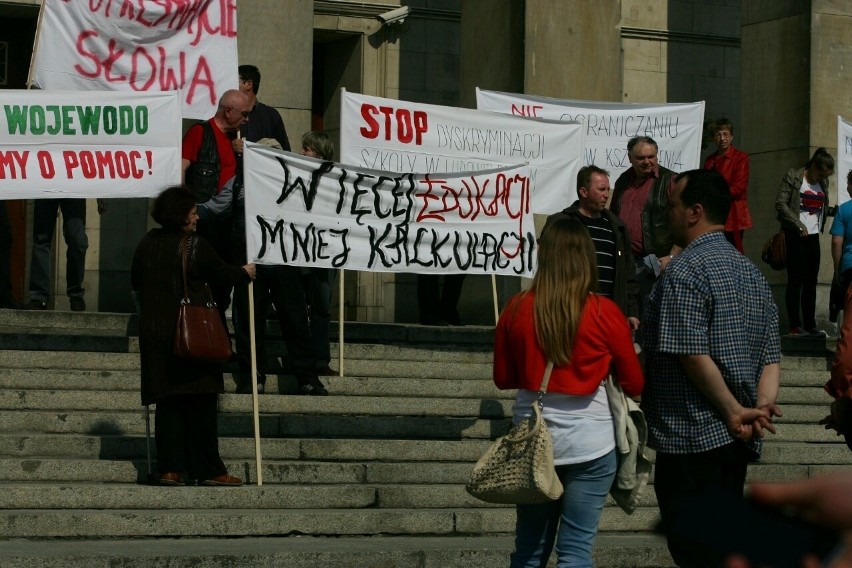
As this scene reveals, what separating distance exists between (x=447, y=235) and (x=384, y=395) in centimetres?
117

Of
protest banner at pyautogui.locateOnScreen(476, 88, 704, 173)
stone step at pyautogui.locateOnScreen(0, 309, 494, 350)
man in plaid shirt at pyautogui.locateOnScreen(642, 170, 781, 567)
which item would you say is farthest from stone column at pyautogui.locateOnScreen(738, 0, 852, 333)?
man in plaid shirt at pyautogui.locateOnScreen(642, 170, 781, 567)

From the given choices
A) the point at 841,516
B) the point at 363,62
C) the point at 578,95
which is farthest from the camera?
the point at 363,62

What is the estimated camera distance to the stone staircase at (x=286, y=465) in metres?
7.62

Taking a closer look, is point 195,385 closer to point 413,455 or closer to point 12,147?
point 413,455

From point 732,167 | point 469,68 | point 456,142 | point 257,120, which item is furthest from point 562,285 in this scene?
point 469,68

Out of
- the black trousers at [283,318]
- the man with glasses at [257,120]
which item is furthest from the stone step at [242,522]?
the man with glasses at [257,120]

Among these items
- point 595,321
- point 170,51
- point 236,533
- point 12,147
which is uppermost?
point 170,51

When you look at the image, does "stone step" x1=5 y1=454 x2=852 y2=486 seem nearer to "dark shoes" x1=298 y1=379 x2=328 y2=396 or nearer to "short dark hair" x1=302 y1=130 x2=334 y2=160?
"dark shoes" x1=298 y1=379 x2=328 y2=396

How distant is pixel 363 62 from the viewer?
17.8 meters

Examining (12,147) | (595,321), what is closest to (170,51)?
(12,147)

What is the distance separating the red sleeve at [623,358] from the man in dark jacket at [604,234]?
3.54 m

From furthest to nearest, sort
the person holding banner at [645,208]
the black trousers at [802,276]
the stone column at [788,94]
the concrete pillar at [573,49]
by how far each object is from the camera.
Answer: the stone column at [788,94] < the concrete pillar at [573,49] < the black trousers at [802,276] < the person holding banner at [645,208]

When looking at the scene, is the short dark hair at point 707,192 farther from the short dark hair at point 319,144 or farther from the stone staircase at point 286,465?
the short dark hair at point 319,144

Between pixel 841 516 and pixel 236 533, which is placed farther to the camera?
pixel 236 533
